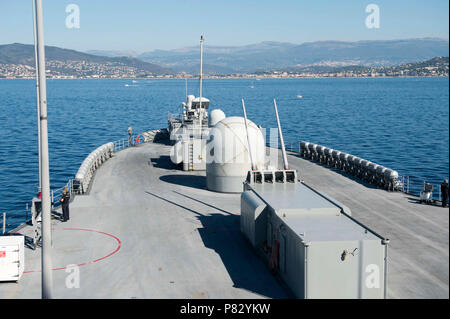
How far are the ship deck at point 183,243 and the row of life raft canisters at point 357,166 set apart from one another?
837 millimetres

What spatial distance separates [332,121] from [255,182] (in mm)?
86551

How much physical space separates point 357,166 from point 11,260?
22.8m

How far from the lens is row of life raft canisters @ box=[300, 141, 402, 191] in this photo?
2866 centimetres

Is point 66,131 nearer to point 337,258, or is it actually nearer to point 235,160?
point 235,160

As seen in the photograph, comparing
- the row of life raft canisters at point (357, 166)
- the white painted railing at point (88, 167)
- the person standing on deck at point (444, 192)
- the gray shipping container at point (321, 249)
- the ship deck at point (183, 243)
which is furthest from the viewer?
the white painted railing at point (88, 167)

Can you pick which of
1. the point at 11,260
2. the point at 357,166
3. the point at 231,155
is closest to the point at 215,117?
the point at 357,166

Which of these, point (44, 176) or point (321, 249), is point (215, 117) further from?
point (44, 176)

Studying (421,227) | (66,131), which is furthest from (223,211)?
(66,131)

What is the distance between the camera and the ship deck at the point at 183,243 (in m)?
15.7

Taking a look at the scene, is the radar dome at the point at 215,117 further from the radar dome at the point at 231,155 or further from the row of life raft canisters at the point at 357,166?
the radar dome at the point at 231,155

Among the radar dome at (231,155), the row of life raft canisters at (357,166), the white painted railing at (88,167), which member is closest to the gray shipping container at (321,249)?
the radar dome at (231,155)

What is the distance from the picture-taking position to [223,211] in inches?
1003

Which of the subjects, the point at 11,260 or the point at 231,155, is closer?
the point at 11,260

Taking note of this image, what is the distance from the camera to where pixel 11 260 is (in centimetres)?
1616
